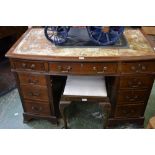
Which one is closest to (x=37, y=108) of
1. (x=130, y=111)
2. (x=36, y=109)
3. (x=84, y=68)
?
(x=36, y=109)

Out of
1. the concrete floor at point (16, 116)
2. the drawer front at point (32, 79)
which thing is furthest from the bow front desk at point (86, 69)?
the concrete floor at point (16, 116)

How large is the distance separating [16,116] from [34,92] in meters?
0.45

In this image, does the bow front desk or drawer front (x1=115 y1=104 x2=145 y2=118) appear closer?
the bow front desk

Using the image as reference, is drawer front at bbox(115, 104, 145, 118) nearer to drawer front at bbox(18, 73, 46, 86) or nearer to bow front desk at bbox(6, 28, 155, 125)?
bow front desk at bbox(6, 28, 155, 125)

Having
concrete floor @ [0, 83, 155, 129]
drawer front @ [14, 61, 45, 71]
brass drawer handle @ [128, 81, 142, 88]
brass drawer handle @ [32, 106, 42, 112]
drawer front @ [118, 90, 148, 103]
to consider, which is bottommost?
concrete floor @ [0, 83, 155, 129]

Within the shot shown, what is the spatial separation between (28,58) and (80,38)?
1.36ft

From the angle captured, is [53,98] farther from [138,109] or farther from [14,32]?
[14,32]

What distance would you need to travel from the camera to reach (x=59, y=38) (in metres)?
1.36

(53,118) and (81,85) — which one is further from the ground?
(81,85)

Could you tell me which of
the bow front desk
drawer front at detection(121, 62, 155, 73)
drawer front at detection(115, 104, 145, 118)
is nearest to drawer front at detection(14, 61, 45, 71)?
the bow front desk

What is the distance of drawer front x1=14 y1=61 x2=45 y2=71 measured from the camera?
4.20ft
